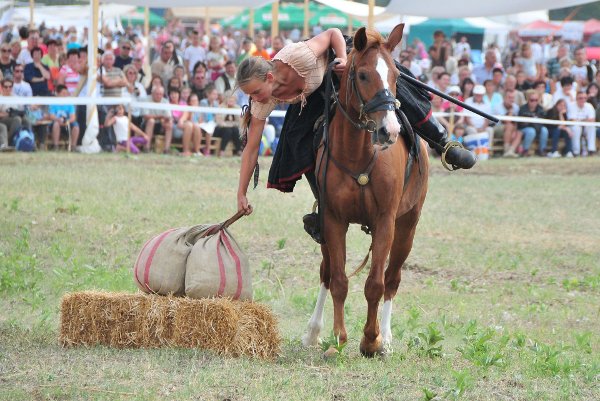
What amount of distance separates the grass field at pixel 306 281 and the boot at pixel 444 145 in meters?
1.22

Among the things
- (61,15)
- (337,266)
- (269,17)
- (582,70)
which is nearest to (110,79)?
(61,15)

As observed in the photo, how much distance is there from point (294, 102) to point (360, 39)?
90 cm

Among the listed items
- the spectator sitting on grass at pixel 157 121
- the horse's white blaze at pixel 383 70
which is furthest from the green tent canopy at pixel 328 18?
the horse's white blaze at pixel 383 70

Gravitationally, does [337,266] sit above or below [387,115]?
below

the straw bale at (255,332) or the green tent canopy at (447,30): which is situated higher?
the green tent canopy at (447,30)

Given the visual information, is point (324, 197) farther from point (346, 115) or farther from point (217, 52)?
point (217, 52)

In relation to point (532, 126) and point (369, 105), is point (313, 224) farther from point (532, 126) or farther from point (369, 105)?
point (532, 126)

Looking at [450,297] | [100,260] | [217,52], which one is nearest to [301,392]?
[450,297]

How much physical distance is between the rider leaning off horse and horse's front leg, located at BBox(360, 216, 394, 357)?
1.73 feet

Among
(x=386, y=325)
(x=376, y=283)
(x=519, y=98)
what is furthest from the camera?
(x=519, y=98)

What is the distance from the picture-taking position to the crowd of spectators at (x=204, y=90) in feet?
67.1

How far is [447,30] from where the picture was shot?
122 ft

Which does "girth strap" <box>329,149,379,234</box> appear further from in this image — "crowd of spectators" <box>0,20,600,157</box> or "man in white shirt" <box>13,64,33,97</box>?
"man in white shirt" <box>13,64,33,97</box>

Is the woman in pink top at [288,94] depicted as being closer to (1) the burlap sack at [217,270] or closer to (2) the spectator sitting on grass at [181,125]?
(1) the burlap sack at [217,270]
